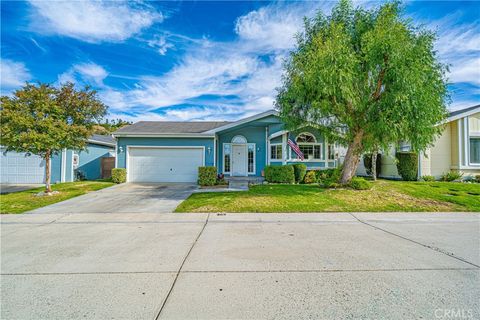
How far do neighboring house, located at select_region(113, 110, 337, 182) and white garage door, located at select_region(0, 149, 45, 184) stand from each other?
16.2 ft

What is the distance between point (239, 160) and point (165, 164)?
194 inches


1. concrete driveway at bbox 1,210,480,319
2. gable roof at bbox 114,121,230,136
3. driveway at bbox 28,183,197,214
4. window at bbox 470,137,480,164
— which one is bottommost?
concrete driveway at bbox 1,210,480,319

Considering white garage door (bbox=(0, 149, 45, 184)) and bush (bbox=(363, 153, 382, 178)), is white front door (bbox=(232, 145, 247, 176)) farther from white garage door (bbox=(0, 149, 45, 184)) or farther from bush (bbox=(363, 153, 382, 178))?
white garage door (bbox=(0, 149, 45, 184))

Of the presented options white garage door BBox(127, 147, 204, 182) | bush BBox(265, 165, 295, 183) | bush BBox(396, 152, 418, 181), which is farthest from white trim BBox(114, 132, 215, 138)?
bush BBox(396, 152, 418, 181)

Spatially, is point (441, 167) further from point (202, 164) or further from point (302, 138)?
point (202, 164)

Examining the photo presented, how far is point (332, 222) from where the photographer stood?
596 cm

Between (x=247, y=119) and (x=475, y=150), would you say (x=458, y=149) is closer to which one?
(x=475, y=150)

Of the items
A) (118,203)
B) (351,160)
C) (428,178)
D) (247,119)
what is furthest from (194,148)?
(428,178)

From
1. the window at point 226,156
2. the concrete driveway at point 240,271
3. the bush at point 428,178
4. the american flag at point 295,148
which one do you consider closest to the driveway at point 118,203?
the concrete driveway at point 240,271

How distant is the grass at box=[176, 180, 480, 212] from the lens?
7215 mm

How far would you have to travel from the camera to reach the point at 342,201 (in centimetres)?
784

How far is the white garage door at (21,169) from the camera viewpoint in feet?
44.9

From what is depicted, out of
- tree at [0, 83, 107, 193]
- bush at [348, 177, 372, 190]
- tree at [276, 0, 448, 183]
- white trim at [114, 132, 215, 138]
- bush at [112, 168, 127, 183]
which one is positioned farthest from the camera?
white trim at [114, 132, 215, 138]

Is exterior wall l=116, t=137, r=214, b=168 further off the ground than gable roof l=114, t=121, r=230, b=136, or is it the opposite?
gable roof l=114, t=121, r=230, b=136
